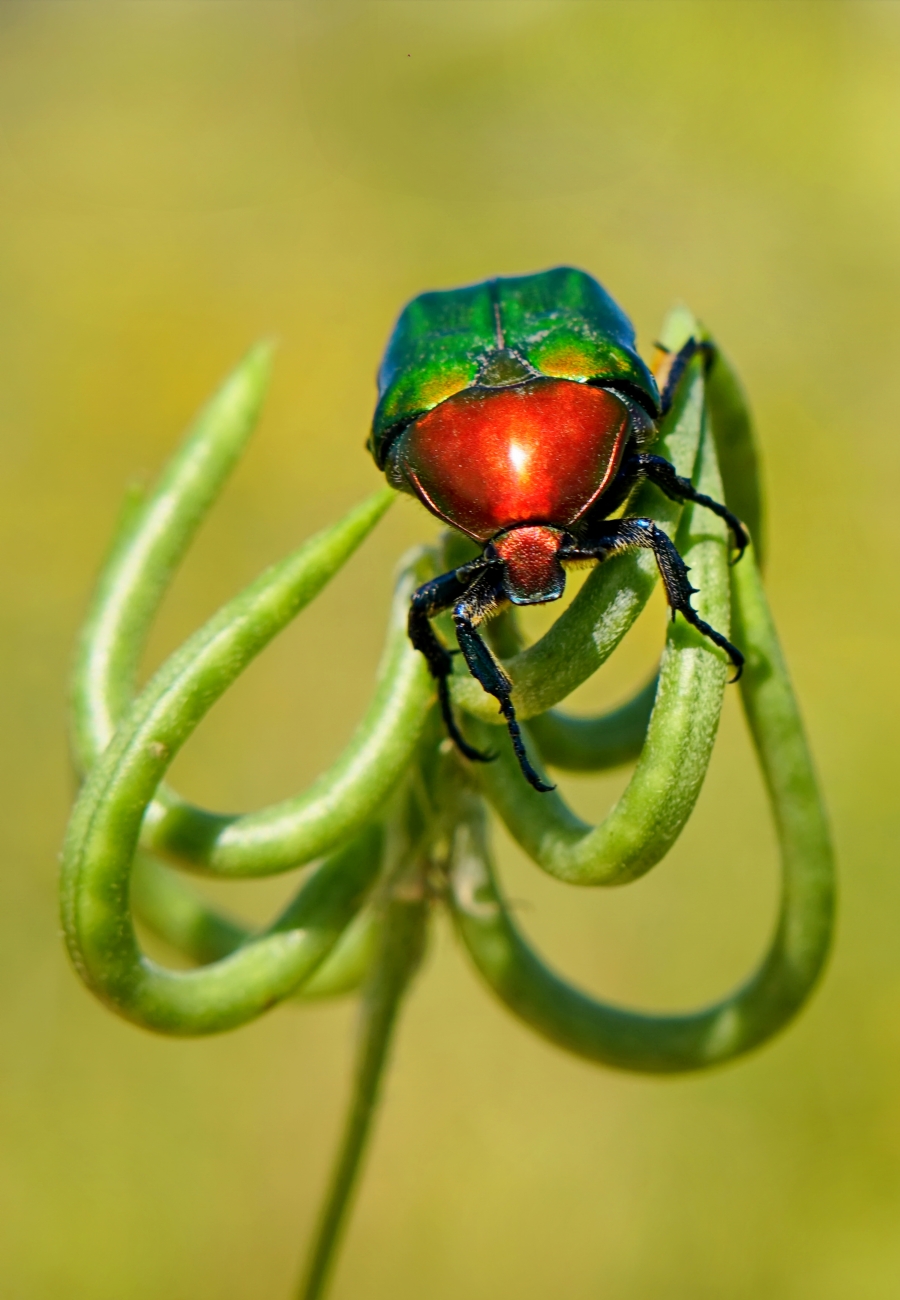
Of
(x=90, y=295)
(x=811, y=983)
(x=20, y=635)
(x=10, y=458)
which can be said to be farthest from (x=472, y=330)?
(x=90, y=295)

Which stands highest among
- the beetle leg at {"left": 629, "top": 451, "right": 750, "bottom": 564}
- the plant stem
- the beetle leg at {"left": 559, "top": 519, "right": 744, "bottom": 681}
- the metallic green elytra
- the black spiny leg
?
the metallic green elytra

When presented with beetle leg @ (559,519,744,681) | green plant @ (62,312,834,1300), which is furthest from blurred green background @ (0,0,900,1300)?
beetle leg @ (559,519,744,681)

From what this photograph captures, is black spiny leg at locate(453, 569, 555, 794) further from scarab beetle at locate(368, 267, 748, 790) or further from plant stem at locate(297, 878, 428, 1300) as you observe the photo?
plant stem at locate(297, 878, 428, 1300)

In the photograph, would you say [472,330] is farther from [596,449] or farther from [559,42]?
[559,42]

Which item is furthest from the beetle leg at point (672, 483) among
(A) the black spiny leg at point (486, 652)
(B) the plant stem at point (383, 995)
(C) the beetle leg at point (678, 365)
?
(B) the plant stem at point (383, 995)

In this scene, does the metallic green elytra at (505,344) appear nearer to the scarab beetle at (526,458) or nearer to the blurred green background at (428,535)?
the scarab beetle at (526,458)

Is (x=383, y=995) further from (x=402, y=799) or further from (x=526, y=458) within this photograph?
(x=526, y=458)

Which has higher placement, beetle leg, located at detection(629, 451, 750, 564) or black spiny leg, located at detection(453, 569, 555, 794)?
beetle leg, located at detection(629, 451, 750, 564)

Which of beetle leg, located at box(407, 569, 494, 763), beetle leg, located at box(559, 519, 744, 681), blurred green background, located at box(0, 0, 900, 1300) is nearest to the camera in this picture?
beetle leg, located at box(559, 519, 744, 681)
